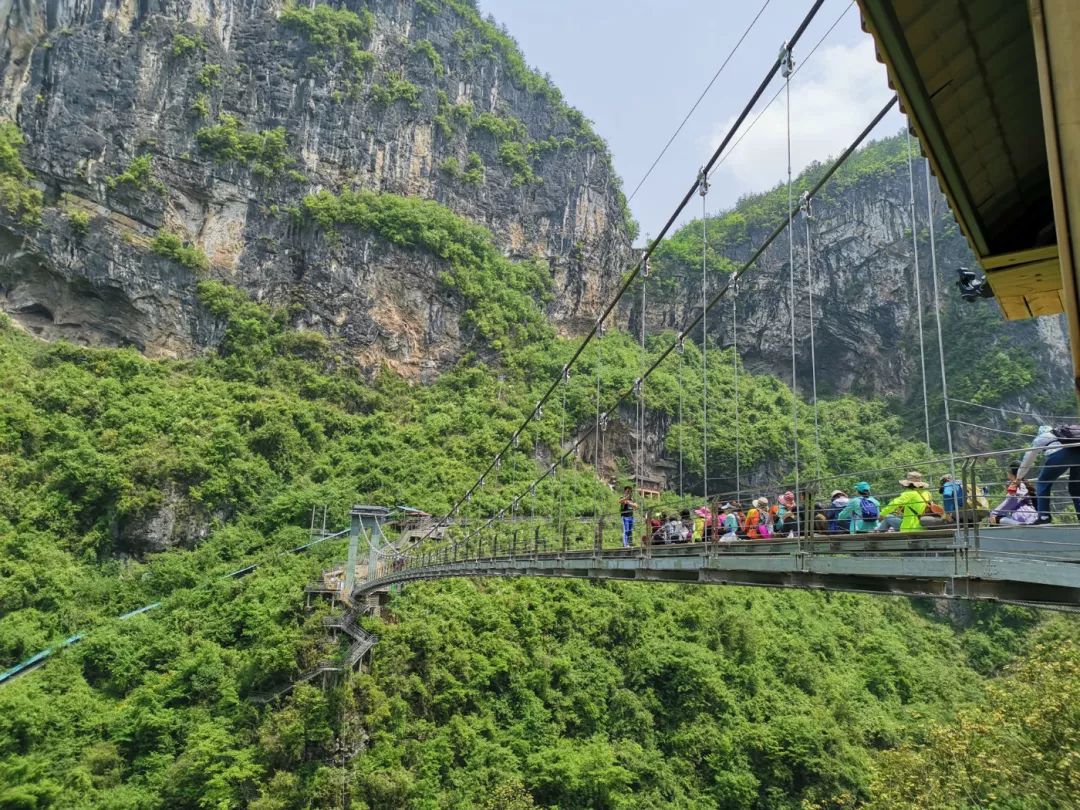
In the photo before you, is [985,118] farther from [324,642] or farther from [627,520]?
[324,642]

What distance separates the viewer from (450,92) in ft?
99.9

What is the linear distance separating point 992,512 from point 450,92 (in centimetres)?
3188

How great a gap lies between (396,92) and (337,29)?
130 inches

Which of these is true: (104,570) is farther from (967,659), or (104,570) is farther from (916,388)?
(916,388)

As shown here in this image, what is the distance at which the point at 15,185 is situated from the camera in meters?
19.8

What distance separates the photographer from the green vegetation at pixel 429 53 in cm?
2941

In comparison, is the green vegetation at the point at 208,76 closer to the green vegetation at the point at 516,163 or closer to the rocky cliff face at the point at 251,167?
the rocky cliff face at the point at 251,167

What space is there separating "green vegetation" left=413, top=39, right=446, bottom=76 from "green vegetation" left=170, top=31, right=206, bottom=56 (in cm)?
904

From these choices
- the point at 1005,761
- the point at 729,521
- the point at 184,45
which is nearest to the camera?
the point at 729,521

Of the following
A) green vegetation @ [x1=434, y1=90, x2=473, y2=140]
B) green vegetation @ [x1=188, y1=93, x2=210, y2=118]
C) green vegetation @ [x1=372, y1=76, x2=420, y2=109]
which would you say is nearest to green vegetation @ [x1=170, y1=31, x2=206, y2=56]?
green vegetation @ [x1=188, y1=93, x2=210, y2=118]

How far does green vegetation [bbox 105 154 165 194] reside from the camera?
21359 mm

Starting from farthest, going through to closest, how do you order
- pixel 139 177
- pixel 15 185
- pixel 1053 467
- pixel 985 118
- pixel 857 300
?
pixel 857 300 < pixel 139 177 < pixel 15 185 < pixel 1053 467 < pixel 985 118

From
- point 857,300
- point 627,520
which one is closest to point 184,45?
point 627,520

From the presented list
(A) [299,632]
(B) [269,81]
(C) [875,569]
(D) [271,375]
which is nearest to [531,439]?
(D) [271,375]
